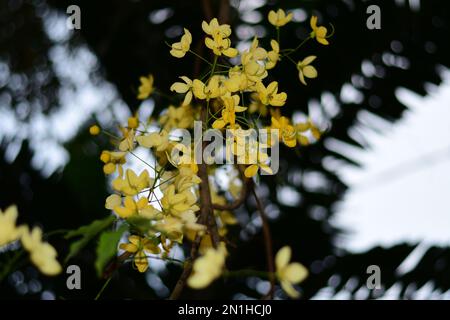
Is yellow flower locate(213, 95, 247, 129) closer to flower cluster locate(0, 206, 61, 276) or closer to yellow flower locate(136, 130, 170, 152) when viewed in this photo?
yellow flower locate(136, 130, 170, 152)

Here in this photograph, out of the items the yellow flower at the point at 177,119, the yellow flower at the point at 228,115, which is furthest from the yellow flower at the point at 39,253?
the yellow flower at the point at 177,119

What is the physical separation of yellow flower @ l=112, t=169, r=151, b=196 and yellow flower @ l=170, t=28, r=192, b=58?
152mm

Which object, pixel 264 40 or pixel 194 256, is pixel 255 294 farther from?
pixel 194 256

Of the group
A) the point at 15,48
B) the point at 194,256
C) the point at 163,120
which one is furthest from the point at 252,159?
the point at 15,48

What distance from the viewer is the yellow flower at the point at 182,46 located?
25.0 inches

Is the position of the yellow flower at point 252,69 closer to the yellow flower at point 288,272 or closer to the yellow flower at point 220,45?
the yellow flower at point 220,45

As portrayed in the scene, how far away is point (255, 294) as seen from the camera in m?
1.08

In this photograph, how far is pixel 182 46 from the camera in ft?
2.09

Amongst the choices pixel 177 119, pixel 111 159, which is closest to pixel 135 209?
pixel 111 159

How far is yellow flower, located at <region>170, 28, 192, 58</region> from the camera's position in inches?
25.0

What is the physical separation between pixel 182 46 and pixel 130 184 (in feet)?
0.55

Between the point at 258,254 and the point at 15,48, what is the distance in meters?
0.99

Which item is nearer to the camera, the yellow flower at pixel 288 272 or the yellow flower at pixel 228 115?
the yellow flower at pixel 288 272

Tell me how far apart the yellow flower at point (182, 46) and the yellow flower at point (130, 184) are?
0.50 feet
